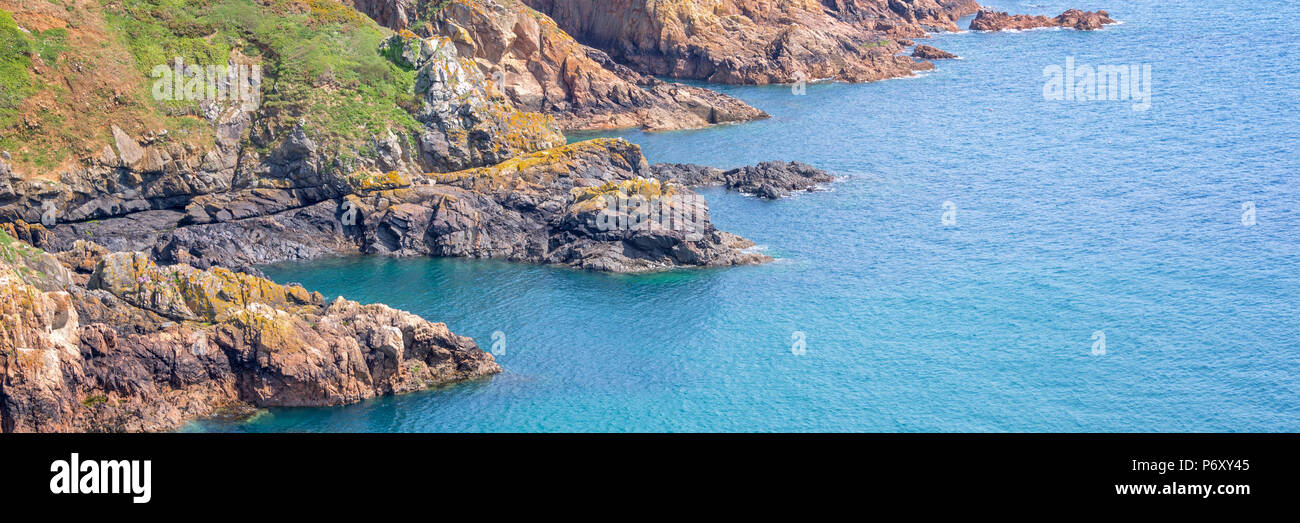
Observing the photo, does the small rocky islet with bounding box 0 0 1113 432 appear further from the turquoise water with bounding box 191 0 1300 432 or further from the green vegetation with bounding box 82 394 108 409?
the turquoise water with bounding box 191 0 1300 432

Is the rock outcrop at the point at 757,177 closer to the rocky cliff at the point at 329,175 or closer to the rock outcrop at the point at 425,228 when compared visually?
A: the rocky cliff at the point at 329,175

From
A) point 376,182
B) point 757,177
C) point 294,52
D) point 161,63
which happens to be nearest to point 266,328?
point 376,182

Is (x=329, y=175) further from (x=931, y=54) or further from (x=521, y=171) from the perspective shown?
(x=931, y=54)

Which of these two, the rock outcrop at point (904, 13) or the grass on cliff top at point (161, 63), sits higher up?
the rock outcrop at point (904, 13)

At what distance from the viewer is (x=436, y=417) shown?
171 feet

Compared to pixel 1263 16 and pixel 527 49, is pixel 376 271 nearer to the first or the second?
pixel 527 49

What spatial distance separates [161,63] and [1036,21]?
13392cm

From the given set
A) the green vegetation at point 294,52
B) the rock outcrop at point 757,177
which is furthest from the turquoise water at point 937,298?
the green vegetation at point 294,52

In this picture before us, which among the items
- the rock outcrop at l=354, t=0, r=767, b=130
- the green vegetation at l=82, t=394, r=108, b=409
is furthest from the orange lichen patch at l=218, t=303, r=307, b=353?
the rock outcrop at l=354, t=0, r=767, b=130

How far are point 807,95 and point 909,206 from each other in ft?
162

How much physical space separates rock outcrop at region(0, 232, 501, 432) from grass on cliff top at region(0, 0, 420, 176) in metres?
24.0

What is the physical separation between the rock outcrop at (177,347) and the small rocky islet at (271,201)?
0.38ft

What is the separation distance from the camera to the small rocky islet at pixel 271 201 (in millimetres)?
52125

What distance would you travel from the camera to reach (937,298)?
6806 centimetres
